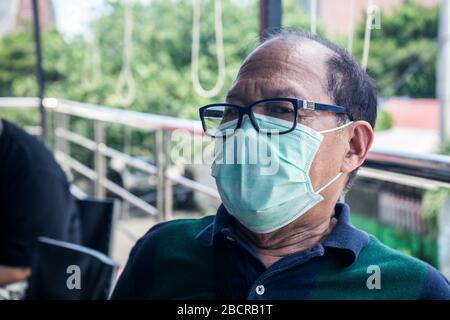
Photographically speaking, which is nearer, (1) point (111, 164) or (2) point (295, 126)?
(2) point (295, 126)

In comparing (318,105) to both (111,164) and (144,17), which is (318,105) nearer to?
(111,164)

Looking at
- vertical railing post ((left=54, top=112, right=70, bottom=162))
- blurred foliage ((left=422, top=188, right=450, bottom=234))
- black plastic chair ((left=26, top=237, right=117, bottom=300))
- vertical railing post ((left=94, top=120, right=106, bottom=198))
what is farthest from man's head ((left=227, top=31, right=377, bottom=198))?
blurred foliage ((left=422, top=188, right=450, bottom=234))

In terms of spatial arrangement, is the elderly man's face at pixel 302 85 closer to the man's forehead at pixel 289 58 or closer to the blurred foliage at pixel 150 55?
the man's forehead at pixel 289 58

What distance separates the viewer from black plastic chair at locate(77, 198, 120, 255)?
2.32 metres

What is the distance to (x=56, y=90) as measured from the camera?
1288 cm

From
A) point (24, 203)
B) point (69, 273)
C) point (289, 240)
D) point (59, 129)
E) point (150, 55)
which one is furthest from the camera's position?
point (150, 55)

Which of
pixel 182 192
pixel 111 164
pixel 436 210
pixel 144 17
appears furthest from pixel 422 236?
pixel 144 17

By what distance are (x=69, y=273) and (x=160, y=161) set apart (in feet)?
5.82

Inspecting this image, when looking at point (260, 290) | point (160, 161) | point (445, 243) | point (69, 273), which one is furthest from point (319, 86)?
point (445, 243)

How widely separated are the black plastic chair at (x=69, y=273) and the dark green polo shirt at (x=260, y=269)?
0.29 meters

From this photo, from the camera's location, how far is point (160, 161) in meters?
3.47

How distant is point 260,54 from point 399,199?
7519 mm

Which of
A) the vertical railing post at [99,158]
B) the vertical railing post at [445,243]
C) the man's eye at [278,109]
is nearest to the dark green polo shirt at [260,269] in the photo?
the man's eye at [278,109]

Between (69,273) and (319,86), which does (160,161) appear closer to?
(69,273)
